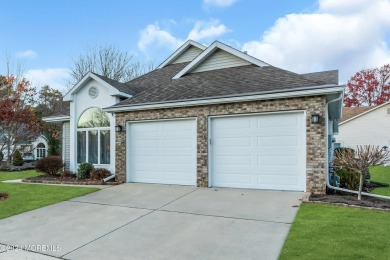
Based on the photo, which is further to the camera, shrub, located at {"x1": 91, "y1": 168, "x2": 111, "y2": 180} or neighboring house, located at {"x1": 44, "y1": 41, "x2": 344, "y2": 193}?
shrub, located at {"x1": 91, "y1": 168, "x2": 111, "y2": 180}

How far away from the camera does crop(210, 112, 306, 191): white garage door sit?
839 centimetres

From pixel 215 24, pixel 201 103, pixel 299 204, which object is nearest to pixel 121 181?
pixel 201 103

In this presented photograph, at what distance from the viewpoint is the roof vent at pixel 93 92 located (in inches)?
494

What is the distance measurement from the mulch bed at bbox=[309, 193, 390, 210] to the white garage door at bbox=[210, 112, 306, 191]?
920 millimetres

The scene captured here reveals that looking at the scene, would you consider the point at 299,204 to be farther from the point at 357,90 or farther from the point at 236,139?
the point at 357,90

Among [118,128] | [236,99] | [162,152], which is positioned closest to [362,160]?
[236,99]

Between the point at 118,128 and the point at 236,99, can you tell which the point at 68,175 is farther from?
the point at 236,99

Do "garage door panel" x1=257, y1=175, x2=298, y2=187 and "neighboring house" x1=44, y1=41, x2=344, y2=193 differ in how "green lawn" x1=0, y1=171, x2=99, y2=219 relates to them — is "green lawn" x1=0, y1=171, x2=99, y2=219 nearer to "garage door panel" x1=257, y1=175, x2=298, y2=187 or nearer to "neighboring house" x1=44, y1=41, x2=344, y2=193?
"neighboring house" x1=44, y1=41, x2=344, y2=193

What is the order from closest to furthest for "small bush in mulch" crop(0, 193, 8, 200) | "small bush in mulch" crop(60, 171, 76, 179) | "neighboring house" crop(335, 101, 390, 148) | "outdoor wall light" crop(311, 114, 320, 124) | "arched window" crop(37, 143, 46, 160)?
1. "outdoor wall light" crop(311, 114, 320, 124)
2. "small bush in mulch" crop(0, 193, 8, 200)
3. "small bush in mulch" crop(60, 171, 76, 179)
4. "neighboring house" crop(335, 101, 390, 148)
5. "arched window" crop(37, 143, 46, 160)

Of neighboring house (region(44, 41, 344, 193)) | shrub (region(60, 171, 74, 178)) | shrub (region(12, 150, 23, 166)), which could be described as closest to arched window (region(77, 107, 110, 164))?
neighboring house (region(44, 41, 344, 193))

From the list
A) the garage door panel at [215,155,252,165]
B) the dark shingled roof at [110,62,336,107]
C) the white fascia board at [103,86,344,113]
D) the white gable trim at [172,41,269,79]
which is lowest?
the garage door panel at [215,155,252,165]

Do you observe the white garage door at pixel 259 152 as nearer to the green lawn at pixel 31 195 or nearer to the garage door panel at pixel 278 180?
the garage door panel at pixel 278 180

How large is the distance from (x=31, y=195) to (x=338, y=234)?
8.74 meters

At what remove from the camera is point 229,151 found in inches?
367
